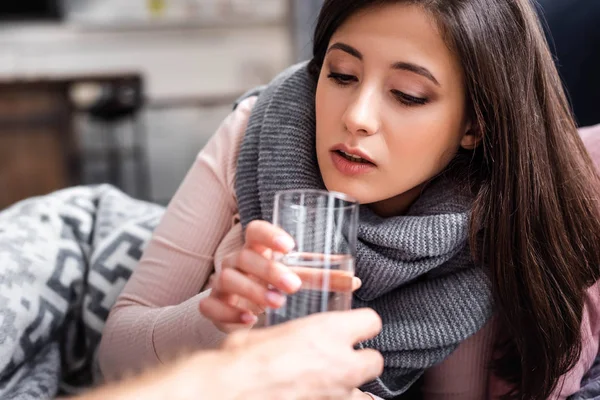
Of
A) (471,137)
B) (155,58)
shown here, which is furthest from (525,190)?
(155,58)

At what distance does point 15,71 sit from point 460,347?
4.29m

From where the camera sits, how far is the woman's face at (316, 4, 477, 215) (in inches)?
35.8

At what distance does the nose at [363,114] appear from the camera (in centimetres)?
89

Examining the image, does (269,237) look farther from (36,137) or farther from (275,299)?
(36,137)

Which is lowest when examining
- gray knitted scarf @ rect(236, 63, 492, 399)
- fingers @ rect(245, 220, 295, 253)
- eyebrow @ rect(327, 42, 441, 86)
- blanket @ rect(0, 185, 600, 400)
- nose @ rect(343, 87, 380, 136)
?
blanket @ rect(0, 185, 600, 400)

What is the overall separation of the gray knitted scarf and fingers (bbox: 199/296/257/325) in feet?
0.78

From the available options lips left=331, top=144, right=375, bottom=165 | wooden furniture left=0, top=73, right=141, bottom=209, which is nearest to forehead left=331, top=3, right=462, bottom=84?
lips left=331, top=144, right=375, bottom=165

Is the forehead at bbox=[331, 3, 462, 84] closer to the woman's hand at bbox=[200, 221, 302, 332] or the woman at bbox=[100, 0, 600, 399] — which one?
the woman at bbox=[100, 0, 600, 399]

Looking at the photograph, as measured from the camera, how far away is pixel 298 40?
15.2ft

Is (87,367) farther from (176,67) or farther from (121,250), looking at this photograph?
(176,67)

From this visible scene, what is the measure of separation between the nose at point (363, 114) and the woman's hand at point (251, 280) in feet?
0.76

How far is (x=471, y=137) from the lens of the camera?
3.42 ft

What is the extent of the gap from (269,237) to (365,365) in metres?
0.16

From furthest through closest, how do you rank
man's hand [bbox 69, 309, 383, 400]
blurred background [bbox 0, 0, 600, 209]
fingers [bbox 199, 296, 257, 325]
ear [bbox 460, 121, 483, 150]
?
blurred background [bbox 0, 0, 600, 209], ear [bbox 460, 121, 483, 150], fingers [bbox 199, 296, 257, 325], man's hand [bbox 69, 309, 383, 400]
